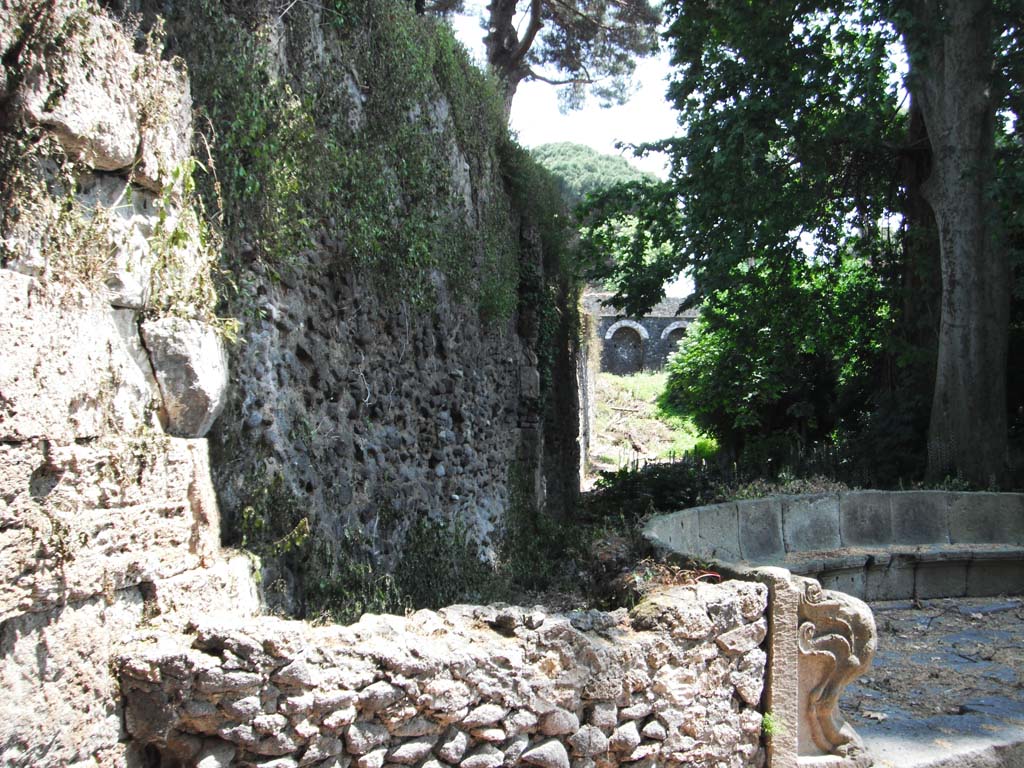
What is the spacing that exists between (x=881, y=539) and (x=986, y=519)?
4.04 feet

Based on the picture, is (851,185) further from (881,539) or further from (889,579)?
(889,579)

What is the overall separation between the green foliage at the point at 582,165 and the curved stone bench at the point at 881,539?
4059cm

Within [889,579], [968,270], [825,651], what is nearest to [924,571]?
[889,579]

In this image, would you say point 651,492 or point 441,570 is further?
point 651,492

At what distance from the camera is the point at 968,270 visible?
1152 cm

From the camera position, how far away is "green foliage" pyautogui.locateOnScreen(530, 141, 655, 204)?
51875 mm

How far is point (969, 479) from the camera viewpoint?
11258mm

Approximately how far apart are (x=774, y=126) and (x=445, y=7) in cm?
908

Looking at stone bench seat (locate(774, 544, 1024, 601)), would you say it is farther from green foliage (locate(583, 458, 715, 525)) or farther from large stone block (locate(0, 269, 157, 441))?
large stone block (locate(0, 269, 157, 441))

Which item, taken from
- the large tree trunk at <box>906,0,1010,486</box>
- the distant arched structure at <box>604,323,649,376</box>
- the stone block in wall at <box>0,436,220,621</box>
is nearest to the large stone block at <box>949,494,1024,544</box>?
the large tree trunk at <box>906,0,1010,486</box>

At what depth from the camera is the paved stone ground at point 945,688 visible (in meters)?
4.66

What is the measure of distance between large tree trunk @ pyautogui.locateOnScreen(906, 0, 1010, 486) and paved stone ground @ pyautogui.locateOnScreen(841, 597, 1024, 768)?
331 centimetres

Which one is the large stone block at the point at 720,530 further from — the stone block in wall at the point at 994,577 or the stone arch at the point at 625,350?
the stone arch at the point at 625,350

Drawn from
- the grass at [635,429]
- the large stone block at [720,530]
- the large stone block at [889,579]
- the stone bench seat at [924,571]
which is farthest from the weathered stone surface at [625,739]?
the grass at [635,429]
